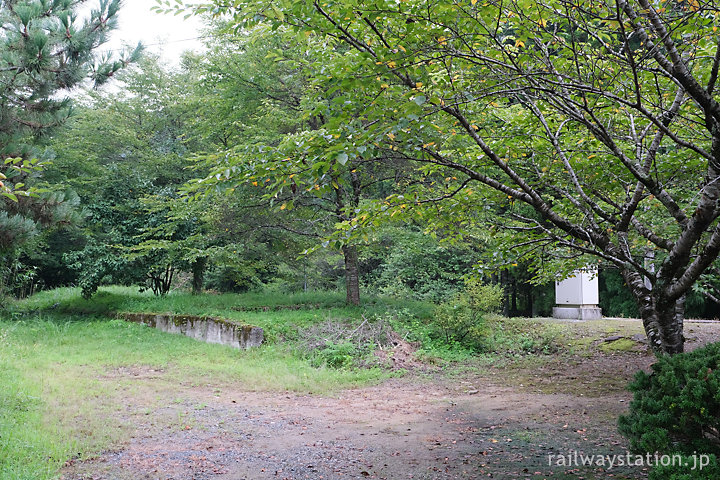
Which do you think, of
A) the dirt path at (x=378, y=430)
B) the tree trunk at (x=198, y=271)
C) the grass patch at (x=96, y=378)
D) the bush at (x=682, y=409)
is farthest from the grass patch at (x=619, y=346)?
the tree trunk at (x=198, y=271)

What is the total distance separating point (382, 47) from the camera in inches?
154

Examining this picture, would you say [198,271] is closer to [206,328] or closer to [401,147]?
[206,328]

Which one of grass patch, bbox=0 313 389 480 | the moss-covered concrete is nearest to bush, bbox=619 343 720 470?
grass patch, bbox=0 313 389 480

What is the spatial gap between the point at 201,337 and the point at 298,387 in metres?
4.69

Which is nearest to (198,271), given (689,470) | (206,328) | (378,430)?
(206,328)

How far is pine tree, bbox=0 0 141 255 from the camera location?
6.86m

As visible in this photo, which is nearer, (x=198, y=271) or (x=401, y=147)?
(x=401, y=147)

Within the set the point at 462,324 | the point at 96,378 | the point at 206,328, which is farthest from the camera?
the point at 206,328

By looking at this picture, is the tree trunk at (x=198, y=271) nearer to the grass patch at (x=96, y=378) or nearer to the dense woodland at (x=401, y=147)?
the dense woodland at (x=401, y=147)

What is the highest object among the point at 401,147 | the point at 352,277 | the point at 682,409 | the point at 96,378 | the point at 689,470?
the point at 401,147

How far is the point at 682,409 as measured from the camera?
2.81 meters

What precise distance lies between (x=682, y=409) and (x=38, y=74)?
29.5 ft

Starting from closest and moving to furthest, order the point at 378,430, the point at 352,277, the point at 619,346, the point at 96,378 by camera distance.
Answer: the point at 378,430, the point at 96,378, the point at 619,346, the point at 352,277

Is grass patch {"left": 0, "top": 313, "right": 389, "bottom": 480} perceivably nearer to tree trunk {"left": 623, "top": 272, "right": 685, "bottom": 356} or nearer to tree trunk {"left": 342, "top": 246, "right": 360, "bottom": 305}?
tree trunk {"left": 342, "top": 246, "right": 360, "bottom": 305}
